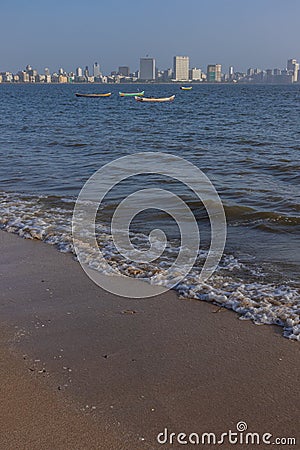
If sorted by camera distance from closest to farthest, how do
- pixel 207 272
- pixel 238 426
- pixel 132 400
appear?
pixel 238 426 → pixel 132 400 → pixel 207 272

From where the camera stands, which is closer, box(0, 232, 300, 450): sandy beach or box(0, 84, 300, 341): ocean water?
box(0, 232, 300, 450): sandy beach

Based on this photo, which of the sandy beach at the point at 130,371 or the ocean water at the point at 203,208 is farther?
the ocean water at the point at 203,208

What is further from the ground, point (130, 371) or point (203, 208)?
point (130, 371)

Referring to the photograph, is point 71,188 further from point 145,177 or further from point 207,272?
point 207,272

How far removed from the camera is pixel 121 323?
13.6ft

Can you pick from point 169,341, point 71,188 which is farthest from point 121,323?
point 71,188

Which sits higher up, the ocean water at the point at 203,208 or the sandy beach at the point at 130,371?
the sandy beach at the point at 130,371

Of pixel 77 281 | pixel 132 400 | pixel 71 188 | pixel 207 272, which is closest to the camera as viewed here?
pixel 132 400

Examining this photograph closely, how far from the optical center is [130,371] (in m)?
3.40

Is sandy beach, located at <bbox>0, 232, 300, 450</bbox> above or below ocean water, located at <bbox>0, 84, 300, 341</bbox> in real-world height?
above

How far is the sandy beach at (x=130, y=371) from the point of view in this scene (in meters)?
2.83

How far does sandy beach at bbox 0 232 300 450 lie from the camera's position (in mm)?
2828

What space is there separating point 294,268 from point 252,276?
54 centimetres

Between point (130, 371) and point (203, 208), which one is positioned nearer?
point (130, 371)
